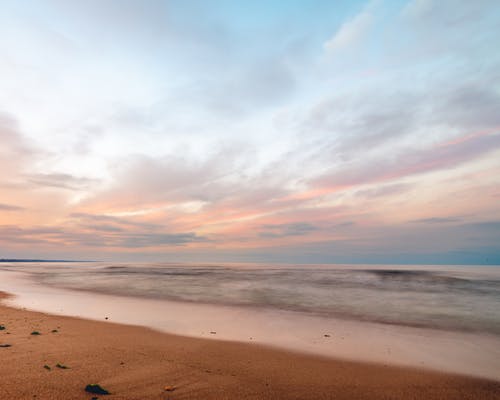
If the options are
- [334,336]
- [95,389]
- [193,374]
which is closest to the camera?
[95,389]

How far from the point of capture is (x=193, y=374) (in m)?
6.14

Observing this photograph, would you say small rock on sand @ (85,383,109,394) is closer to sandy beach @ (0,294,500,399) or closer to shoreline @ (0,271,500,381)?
sandy beach @ (0,294,500,399)

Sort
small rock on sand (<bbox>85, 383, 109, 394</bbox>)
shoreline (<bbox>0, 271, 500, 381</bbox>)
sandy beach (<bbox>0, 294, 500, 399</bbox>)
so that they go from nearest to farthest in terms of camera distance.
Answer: small rock on sand (<bbox>85, 383, 109, 394</bbox>), sandy beach (<bbox>0, 294, 500, 399</bbox>), shoreline (<bbox>0, 271, 500, 381</bbox>)

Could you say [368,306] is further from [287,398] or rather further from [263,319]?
[287,398]

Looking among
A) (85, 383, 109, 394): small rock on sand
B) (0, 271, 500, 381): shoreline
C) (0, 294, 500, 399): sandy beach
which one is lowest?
(0, 271, 500, 381): shoreline

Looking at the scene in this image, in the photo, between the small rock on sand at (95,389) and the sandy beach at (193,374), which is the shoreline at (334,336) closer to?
the sandy beach at (193,374)

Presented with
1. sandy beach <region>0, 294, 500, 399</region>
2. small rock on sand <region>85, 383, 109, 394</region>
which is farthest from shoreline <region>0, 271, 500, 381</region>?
small rock on sand <region>85, 383, 109, 394</region>

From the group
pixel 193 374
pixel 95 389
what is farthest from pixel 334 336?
pixel 95 389

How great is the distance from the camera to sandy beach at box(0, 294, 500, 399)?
525 cm

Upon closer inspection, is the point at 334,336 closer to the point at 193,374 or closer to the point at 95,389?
the point at 193,374

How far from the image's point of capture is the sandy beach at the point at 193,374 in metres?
5.25

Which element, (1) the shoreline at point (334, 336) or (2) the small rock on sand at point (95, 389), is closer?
(2) the small rock on sand at point (95, 389)

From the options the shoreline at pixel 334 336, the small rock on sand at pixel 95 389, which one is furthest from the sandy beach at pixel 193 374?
the shoreline at pixel 334 336

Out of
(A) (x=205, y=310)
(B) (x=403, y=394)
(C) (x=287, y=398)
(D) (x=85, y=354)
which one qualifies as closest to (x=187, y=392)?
(C) (x=287, y=398)
